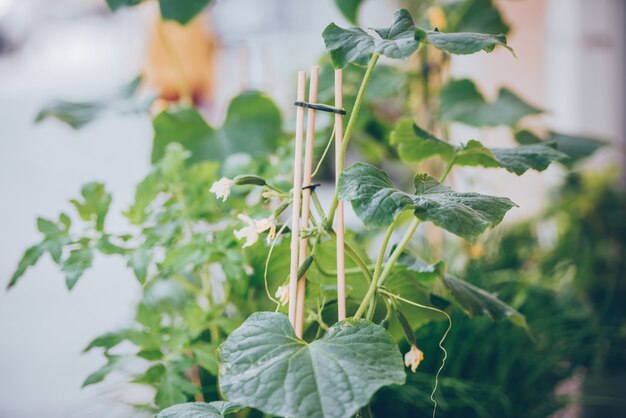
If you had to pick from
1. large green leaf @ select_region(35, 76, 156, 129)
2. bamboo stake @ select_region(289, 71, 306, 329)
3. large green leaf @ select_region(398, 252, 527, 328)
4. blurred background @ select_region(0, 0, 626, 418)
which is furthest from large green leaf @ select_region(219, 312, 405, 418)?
large green leaf @ select_region(35, 76, 156, 129)

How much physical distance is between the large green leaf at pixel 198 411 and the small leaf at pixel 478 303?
29cm

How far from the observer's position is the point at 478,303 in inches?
28.4

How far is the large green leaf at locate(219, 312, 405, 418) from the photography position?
46 centimetres

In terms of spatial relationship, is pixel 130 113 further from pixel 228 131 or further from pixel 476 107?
pixel 476 107

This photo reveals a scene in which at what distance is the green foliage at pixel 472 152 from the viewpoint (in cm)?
68

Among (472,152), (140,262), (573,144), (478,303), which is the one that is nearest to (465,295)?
(478,303)

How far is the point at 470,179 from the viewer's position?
1391 mm

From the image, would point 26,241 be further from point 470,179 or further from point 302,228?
point 302,228

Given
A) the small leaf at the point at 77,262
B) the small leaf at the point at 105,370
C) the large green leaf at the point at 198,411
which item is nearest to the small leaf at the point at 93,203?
the small leaf at the point at 77,262

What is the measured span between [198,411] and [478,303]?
1.20ft

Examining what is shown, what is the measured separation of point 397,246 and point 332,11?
3090 mm

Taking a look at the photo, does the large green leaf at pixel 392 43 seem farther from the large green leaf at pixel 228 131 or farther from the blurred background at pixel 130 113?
the blurred background at pixel 130 113

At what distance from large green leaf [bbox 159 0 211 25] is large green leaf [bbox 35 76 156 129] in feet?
0.60

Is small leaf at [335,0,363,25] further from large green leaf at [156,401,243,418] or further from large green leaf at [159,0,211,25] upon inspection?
large green leaf at [156,401,243,418]
